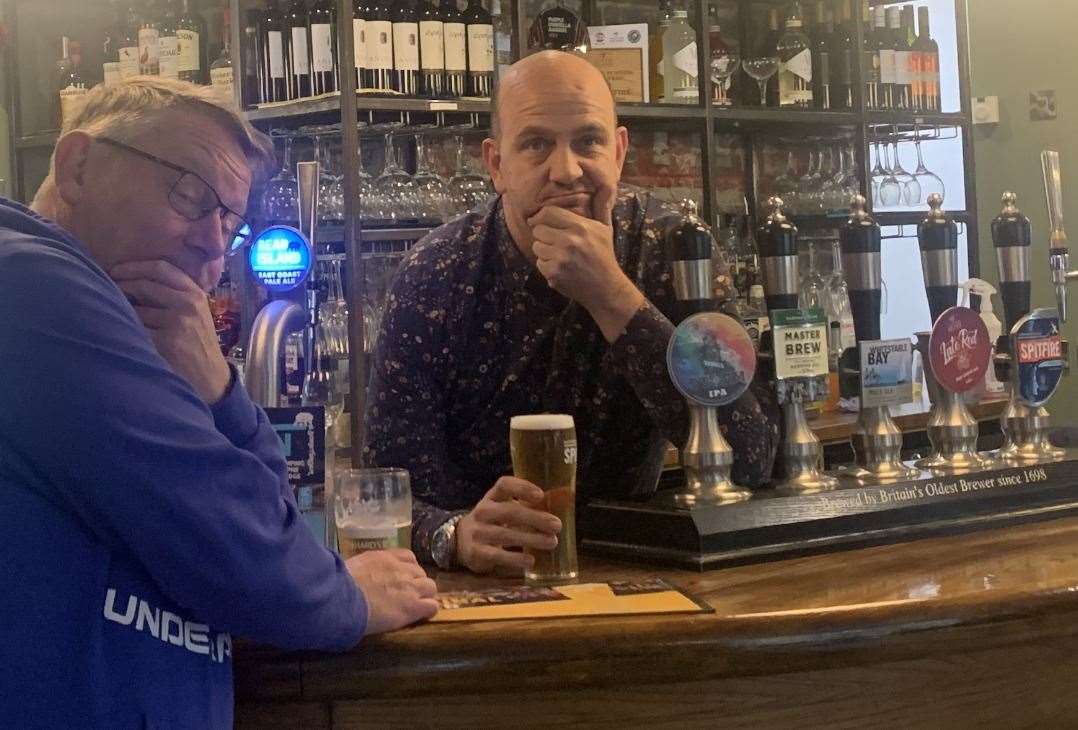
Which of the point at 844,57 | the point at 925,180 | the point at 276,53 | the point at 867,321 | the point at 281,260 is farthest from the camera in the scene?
the point at 925,180

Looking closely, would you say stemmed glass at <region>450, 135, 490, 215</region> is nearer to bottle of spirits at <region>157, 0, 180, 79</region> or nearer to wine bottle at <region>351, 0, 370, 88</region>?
wine bottle at <region>351, 0, 370, 88</region>

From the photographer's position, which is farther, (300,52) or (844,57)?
(844,57)

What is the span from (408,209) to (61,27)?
1458 millimetres

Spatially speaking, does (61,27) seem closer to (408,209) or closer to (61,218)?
(408,209)

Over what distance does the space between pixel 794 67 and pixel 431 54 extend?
1.44 m

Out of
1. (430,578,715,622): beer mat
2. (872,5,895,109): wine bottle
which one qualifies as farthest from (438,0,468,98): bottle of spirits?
(430,578,715,622): beer mat

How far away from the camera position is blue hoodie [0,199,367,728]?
37.1 inches

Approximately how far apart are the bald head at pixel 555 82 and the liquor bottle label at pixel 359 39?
1722mm

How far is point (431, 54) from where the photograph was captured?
3.60 meters

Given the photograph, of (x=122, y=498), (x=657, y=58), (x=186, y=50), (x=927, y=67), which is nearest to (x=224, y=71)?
(x=186, y=50)

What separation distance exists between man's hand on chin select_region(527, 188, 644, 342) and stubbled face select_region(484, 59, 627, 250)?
0.17 meters

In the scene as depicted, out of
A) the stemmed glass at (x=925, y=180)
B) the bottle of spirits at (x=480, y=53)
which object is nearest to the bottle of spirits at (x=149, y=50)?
the bottle of spirits at (x=480, y=53)

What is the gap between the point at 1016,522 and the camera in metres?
1.58

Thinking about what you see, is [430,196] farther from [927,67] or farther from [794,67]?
[927,67]
